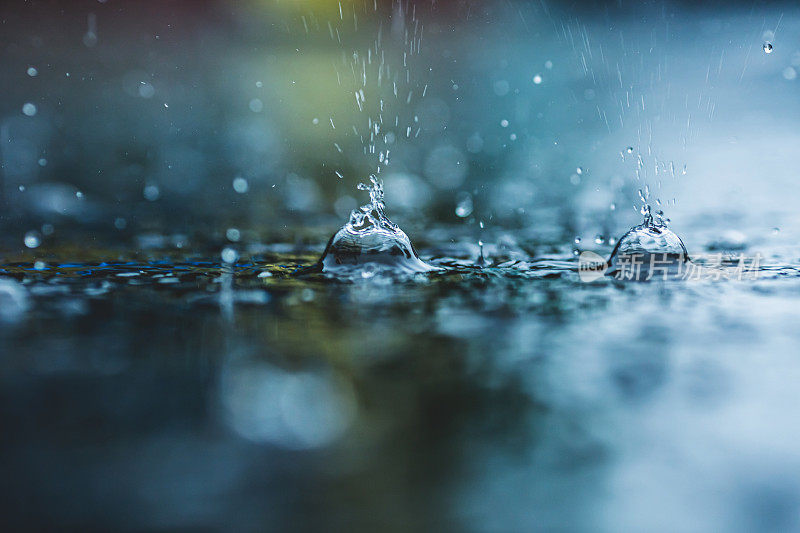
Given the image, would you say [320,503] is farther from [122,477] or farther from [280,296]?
[280,296]

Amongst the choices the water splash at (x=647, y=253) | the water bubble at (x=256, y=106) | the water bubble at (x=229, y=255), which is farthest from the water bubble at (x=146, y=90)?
the water splash at (x=647, y=253)

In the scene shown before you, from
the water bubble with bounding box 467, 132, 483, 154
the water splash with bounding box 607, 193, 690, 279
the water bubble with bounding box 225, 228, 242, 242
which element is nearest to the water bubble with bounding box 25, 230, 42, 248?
the water bubble with bounding box 225, 228, 242, 242

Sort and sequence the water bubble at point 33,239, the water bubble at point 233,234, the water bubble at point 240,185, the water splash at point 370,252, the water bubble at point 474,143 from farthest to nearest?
the water bubble at point 474,143 < the water bubble at point 240,185 < the water bubble at point 233,234 < the water bubble at point 33,239 < the water splash at point 370,252

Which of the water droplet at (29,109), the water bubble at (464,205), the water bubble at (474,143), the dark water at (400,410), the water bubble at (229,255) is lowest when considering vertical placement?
the dark water at (400,410)

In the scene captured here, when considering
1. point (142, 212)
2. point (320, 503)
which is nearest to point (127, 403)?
point (320, 503)

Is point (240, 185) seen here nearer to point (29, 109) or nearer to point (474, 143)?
point (29, 109)

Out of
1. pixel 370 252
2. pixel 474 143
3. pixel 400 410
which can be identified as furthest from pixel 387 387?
pixel 474 143

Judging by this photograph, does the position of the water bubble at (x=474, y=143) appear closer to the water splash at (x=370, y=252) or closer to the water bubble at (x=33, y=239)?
the water bubble at (x=33, y=239)
